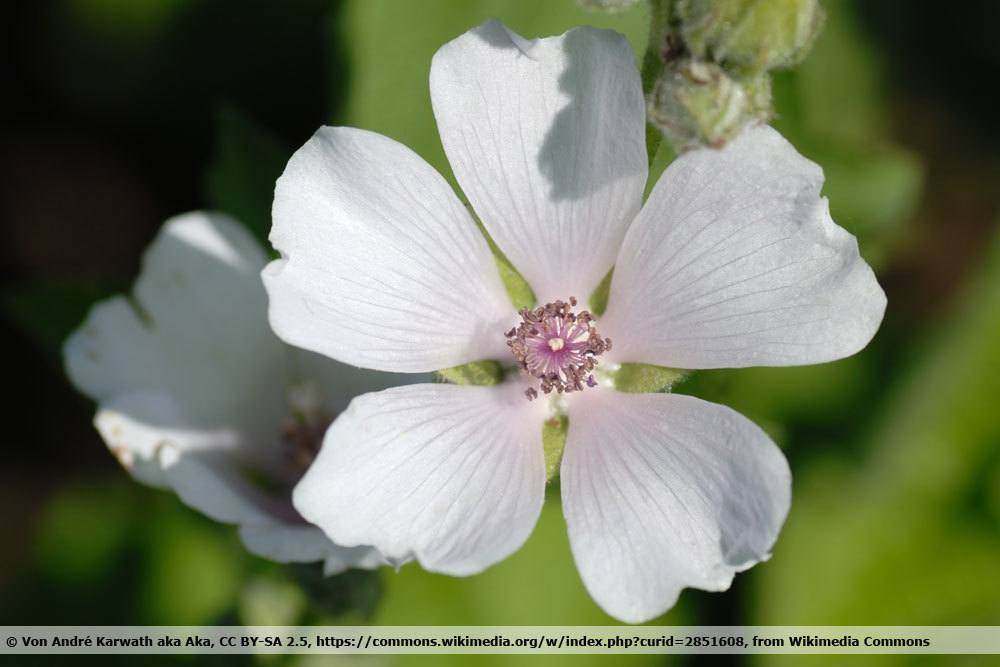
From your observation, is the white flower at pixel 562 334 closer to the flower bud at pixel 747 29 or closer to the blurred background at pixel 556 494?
the flower bud at pixel 747 29

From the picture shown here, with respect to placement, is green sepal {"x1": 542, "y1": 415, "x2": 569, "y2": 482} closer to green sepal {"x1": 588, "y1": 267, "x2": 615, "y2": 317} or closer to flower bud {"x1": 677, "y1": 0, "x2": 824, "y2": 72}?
green sepal {"x1": 588, "y1": 267, "x2": 615, "y2": 317}

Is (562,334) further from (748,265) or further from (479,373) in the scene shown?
(748,265)

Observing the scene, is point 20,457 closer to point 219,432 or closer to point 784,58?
point 219,432

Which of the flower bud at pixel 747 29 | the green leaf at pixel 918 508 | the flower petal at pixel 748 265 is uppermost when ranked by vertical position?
the flower bud at pixel 747 29

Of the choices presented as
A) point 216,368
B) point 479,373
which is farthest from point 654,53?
point 216,368

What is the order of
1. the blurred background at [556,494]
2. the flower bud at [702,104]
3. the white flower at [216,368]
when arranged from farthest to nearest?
the blurred background at [556,494] → the white flower at [216,368] → the flower bud at [702,104]

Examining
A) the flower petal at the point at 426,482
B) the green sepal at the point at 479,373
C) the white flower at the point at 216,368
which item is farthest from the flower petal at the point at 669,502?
the white flower at the point at 216,368
